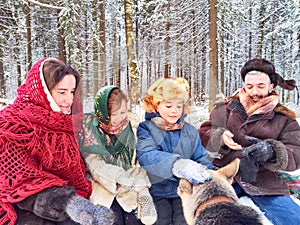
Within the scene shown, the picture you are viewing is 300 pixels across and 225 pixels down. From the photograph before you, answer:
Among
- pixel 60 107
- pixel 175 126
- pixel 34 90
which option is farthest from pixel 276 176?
pixel 34 90

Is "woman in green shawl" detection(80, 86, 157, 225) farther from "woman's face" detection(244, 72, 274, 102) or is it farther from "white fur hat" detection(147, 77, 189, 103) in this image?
"woman's face" detection(244, 72, 274, 102)

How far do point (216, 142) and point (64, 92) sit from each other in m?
1.31

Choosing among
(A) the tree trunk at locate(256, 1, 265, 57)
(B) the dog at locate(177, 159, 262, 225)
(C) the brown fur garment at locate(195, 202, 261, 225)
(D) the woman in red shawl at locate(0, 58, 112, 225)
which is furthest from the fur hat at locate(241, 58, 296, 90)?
(A) the tree trunk at locate(256, 1, 265, 57)

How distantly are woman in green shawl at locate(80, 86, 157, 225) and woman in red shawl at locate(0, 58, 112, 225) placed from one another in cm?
15

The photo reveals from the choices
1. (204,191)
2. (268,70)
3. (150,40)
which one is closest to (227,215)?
(204,191)

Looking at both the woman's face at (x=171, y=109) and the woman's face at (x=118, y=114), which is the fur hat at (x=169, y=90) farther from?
the woman's face at (x=118, y=114)

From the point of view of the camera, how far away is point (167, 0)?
10.0 feet

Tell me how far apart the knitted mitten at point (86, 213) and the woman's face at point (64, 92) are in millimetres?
573

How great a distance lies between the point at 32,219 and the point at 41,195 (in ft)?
0.58

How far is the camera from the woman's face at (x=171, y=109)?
2.10 metres

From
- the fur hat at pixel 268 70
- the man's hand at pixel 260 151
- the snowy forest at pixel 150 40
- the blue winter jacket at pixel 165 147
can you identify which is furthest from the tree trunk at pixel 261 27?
the blue winter jacket at pixel 165 147

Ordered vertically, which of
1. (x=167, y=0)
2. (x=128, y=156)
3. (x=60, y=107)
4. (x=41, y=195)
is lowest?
(x=41, y=195)

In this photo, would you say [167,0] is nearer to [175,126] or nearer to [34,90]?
[175,126]

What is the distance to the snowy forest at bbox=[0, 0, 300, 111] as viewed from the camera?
1941 mm
